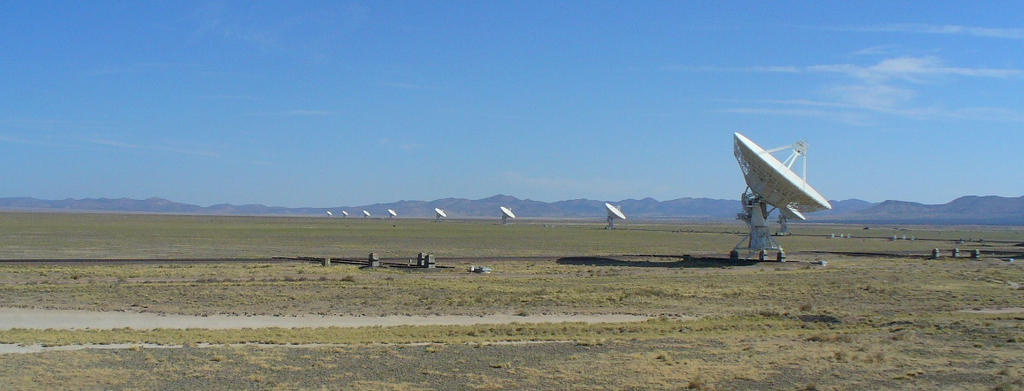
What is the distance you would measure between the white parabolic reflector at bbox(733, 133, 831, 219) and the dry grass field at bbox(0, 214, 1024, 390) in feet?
25.3

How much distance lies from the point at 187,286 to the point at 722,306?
19.6m

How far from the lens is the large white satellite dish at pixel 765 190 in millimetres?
49688

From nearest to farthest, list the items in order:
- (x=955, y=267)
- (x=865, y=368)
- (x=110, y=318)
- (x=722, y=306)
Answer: (x=865, y=368) < (x=110, y=318) < (x=722, y=306) < (x=955, y=267)

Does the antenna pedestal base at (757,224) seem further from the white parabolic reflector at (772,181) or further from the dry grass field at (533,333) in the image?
the dry grass field at (533,333)

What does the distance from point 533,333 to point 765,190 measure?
3374 centimetres

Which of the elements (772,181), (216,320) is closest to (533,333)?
(216,320)

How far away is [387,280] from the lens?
122ft

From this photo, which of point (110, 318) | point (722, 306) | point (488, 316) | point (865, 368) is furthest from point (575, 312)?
point (110, 318)

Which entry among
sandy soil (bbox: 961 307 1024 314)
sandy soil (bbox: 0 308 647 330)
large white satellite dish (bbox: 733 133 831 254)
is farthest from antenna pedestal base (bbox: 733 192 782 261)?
sandy soil (bbox: 0 308 647 330)

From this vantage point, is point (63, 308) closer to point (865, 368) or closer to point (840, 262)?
point (865, 368)

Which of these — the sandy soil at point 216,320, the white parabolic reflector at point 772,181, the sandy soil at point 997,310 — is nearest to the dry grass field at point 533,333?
the sandy soil at point 997,310

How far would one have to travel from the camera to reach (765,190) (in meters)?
51.6

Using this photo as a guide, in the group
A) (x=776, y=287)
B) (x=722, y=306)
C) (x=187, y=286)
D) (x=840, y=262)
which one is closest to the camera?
(x=722, y=306)

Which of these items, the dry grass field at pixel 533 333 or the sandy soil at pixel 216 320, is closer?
the dry grass field at pixel 533 333
